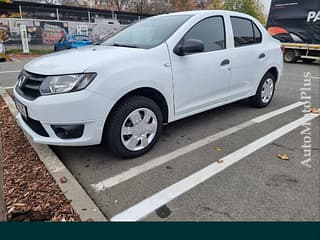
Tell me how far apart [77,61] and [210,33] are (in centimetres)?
192

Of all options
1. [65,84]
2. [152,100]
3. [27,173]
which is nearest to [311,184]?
[152,100]

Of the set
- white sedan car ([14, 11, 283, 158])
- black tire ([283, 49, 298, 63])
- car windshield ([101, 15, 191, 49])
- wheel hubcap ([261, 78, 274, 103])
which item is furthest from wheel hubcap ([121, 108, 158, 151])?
black tire ([283, 49, 298, 63])

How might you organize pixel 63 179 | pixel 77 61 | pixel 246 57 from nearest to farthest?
pixel 63 179 → pixel 77 61 → pixel 246 57

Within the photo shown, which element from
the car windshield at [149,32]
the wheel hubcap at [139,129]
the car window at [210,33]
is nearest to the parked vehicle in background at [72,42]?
the car windshield at [149,32]

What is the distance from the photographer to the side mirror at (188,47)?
9.71 ft

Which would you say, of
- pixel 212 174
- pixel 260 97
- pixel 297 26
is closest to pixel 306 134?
pixel 260 97

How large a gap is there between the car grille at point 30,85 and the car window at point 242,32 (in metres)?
2.80

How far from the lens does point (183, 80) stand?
3113 mm

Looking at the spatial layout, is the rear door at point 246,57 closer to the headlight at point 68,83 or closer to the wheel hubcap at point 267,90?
the wheel hubcap at point 267,90

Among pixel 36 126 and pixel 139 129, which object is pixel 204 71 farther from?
A: pixel 36 126

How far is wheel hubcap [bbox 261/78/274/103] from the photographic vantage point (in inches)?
188

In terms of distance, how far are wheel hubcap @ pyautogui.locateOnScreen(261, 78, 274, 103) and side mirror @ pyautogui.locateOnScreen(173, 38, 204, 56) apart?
2277mm

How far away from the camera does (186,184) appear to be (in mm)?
2467

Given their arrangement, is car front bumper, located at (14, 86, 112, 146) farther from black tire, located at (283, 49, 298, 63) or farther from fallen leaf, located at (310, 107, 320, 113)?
black tire, located at (283, 49, 298, 63)
